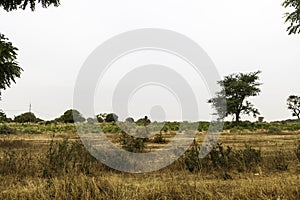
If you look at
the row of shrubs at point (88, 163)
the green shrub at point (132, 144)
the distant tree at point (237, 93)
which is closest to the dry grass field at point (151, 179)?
the row of shrubs at point (88, 163)

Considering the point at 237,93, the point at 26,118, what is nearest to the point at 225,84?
the point at 237,93

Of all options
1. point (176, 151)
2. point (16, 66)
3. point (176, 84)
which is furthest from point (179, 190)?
point (16, 66)

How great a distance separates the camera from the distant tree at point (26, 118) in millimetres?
66356

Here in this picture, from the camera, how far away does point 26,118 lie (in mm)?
68688

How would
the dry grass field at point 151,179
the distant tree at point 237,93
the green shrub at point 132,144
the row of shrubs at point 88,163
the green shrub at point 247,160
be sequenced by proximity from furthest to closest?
1. the distant tree at point 237,93
2. the green shrub at point 132,144
3. the green shrub at point 247,160
4. the row of shrubs at point 88,163
5. the dry grass field at point 151,179

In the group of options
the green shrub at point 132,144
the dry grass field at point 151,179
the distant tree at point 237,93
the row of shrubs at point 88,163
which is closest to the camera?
the dry grass field at point 151,179

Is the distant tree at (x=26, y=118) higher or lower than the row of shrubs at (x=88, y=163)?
higher

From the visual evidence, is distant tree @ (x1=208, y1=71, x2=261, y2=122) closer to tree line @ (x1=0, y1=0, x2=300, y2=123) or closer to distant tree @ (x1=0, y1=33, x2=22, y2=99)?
tree line @ (x1=0, y1=0, x2=300, y2=123)

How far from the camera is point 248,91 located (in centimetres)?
5381

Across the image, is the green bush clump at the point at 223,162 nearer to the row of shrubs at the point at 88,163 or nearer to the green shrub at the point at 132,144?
the row of shrubs at the point at 88,163

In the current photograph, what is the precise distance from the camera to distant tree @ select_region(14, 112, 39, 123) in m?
66.4

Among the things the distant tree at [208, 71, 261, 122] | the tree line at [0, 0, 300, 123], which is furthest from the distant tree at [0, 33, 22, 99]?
the distant tree at [208, 71, 261, 122]

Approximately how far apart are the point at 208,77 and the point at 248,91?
151 feet

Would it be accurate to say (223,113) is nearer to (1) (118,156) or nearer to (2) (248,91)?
(2) (248,91)
